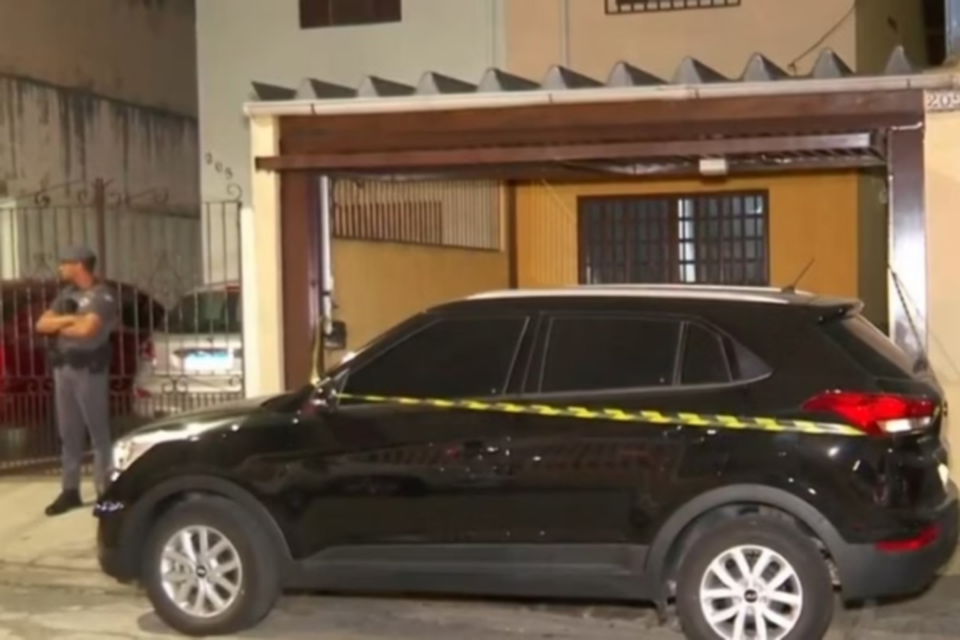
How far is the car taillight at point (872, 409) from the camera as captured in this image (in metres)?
6.87

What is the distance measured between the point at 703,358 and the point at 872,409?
799 mm

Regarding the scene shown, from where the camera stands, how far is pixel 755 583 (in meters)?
7.04

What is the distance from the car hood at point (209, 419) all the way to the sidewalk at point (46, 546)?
159 cm

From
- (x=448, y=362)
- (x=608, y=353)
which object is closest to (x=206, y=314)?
(x=448, y=362)

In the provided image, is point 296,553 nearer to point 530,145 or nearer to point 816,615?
point 816,615

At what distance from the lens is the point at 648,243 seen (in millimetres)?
16688

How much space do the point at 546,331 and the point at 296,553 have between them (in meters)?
1.63

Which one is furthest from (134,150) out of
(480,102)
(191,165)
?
(480,102)

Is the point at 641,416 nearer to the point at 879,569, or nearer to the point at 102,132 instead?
the point at 879,569

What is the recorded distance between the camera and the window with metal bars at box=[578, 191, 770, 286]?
54.0ft

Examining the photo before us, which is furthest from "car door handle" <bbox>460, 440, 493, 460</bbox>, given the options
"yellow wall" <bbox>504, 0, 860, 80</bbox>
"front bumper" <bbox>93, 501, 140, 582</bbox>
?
"yellow wall" <bbox>504, 0, 860, 80</bbox>

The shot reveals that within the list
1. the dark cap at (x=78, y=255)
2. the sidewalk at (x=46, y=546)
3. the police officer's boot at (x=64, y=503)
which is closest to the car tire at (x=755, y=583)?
the sidewalk at (x=46, y=546)

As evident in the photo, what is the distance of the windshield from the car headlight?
260 inches

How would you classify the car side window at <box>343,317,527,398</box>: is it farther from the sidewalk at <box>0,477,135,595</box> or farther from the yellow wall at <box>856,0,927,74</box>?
the yellow wall at <box>856,0,927,74</box>
